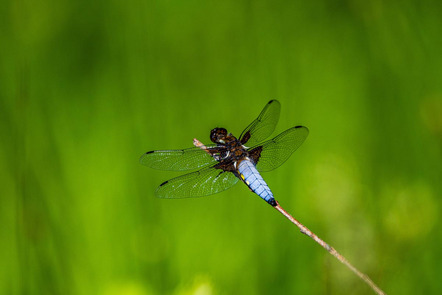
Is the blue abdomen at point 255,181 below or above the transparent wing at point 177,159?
below

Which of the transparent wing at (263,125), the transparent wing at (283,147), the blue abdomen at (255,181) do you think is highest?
the transparent wing at (263,125)

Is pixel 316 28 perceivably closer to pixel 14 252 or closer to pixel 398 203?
pixel 398 203

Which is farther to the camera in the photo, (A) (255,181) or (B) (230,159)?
(B) (230,159)

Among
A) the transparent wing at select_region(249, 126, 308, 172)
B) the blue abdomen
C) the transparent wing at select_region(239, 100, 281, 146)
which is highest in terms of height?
the transparent wing at select_region(239, 100, 281, 146)

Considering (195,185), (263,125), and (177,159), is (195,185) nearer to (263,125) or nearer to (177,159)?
(177,159)

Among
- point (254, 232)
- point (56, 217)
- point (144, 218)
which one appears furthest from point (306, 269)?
point (56, 217)

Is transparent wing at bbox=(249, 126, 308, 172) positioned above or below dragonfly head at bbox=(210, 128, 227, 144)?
below

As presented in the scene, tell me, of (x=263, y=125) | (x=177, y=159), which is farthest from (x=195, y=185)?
(x=263, y=125)
